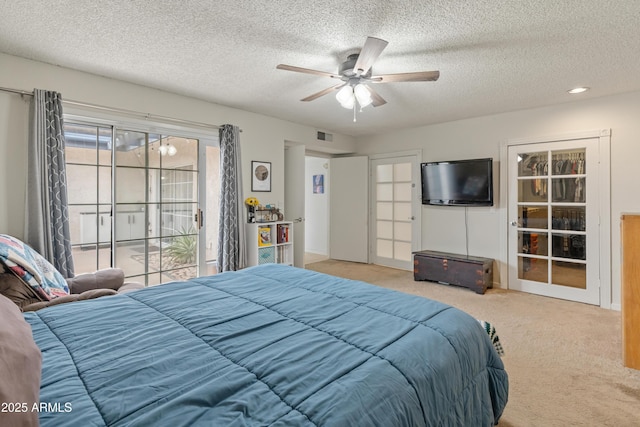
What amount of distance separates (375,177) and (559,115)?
9.18 feet

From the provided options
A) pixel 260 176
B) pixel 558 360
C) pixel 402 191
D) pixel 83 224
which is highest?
pixel 260 176

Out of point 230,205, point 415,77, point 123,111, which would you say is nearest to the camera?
point 415,77

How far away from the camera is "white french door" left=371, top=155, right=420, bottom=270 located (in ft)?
17.7

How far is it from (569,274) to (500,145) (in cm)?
184

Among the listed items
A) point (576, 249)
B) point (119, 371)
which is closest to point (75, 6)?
point (119, 371)

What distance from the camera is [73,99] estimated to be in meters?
3.01

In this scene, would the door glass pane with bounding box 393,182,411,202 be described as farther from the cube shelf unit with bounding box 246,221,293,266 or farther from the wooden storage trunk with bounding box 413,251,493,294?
the cube shelf unit with bounding box 246,221,293,266

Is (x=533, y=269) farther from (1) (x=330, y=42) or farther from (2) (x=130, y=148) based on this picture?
(2) (x=130, y=148)

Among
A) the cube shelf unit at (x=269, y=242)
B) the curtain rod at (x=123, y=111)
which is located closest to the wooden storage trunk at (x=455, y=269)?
the cube shelf unit at (x=269, y=242)

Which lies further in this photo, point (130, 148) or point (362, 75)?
point (130, 148)

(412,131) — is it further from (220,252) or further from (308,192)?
(220,252)

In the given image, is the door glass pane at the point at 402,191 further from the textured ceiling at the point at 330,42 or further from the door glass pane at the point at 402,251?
the textured ceiling at the point at 330,42

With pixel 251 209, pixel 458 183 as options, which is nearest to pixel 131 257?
pixel 251 209

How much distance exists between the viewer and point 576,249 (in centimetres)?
391
